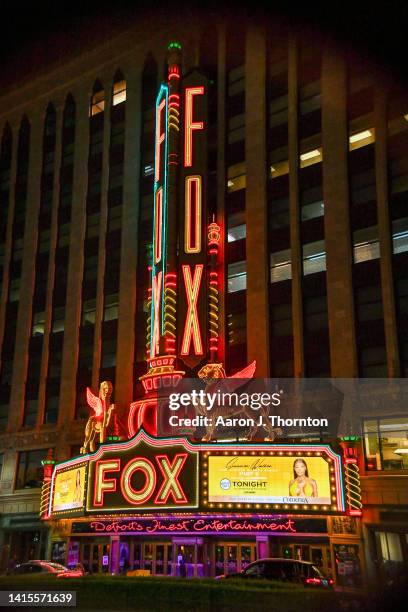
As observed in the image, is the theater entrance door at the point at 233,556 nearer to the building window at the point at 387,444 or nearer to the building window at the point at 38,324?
the building window at the point at 387,444

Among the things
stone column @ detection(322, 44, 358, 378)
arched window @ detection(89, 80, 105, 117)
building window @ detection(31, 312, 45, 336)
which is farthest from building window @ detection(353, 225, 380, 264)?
arched window @ detection(89, 80, 105, 117)

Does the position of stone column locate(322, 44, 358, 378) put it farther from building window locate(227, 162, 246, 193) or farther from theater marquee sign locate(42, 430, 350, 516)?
theater marquee sign locate(42, 430, 350, 516)

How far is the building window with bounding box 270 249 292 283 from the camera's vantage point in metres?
34.6

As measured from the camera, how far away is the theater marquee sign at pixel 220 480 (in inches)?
969

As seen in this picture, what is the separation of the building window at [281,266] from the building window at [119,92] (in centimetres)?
1889

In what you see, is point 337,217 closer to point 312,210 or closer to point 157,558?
point 312,210

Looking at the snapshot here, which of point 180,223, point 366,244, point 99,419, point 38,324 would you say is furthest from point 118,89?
point 99,419

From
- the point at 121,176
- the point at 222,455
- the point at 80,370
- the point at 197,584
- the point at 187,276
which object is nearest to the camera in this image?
the point at 197,584

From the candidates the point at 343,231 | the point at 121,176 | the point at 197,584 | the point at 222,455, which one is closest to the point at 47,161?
the point at 121,176

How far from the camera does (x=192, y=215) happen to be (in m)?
33.5

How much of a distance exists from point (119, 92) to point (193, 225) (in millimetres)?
18028

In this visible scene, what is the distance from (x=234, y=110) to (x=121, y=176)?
9396 millimetres

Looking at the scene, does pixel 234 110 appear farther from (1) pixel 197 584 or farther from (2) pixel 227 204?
(1) pixel 197 584

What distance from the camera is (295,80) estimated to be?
1457 inches
